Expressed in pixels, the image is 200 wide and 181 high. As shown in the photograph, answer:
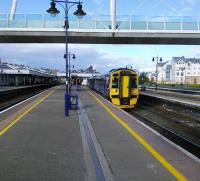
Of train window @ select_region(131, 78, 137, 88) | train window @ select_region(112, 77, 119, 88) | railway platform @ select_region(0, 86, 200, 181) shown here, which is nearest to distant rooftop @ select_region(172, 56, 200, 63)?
train window @ select_region(112, 77, 119, 88)

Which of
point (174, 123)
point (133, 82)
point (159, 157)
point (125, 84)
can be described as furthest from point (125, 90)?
point (159, 157)

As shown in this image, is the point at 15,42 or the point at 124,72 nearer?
the point at 124,72

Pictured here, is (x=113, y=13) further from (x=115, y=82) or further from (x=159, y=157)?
(x=159, y=157)

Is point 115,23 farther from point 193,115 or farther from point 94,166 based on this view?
point 94,166

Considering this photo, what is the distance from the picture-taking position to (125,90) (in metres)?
32.8

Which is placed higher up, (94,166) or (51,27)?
(51,27)

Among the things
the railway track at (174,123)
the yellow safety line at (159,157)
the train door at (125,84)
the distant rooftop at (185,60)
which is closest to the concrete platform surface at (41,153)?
the yellow safety line at (159,157)

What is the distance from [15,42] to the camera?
170 feet

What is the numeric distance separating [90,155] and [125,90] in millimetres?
22975

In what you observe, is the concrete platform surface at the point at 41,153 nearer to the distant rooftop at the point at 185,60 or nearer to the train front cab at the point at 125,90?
the train front cab at the point at 125,90

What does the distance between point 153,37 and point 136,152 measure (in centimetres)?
3635

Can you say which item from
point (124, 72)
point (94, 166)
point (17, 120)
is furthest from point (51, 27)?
point (94, 166)

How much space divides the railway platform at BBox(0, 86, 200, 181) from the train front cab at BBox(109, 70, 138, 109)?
1699 centimetres

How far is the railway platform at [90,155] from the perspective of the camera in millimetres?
8031
